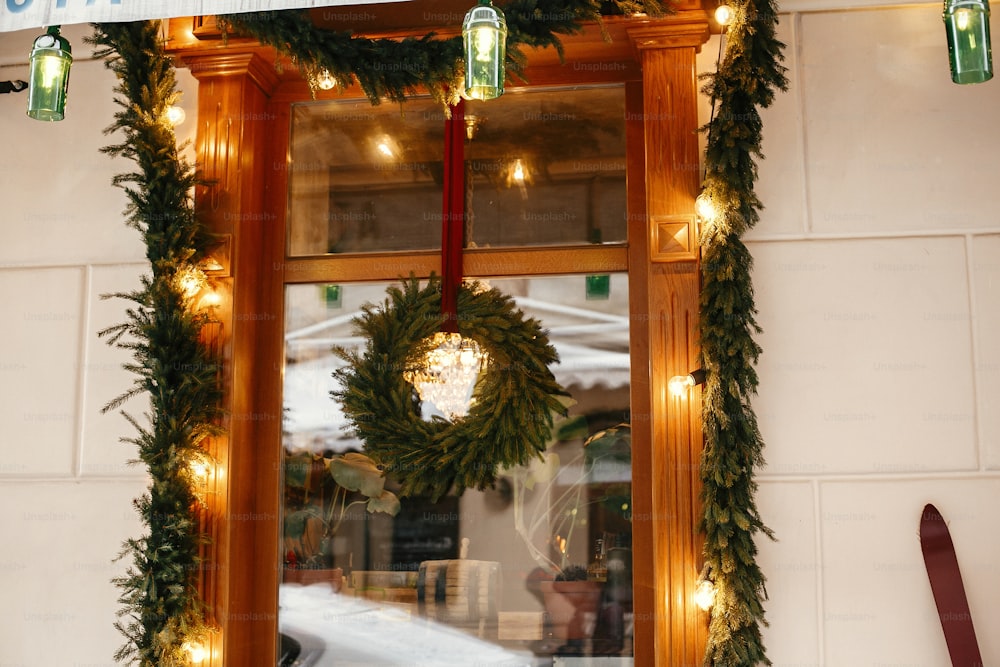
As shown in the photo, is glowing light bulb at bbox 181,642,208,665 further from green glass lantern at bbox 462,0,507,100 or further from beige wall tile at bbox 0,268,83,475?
green glass lantern at bbox 462,0,507,100

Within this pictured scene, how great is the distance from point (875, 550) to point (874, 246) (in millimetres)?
1064

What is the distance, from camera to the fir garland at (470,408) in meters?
3.76

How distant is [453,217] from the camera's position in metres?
3.93

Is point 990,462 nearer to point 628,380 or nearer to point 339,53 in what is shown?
point 628,380

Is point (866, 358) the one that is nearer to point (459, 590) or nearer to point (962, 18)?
point (962, 18)

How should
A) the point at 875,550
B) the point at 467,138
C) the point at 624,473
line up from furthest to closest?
the point at 467,138 < the point at 624,473 < the point at 875,550

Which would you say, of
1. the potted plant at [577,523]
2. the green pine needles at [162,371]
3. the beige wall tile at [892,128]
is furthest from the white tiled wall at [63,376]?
the beige wall tile at [892,128]

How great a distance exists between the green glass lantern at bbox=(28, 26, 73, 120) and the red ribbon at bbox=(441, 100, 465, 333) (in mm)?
1410

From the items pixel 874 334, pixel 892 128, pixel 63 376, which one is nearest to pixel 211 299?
pixel 63 376

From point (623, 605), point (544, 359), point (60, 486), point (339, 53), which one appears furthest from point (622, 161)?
point (60, 486)

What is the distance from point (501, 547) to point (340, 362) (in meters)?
0.93

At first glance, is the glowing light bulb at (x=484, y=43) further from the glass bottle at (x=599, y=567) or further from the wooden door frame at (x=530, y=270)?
the glass bottle at (x=599, y=567)

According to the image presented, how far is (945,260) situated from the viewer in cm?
366

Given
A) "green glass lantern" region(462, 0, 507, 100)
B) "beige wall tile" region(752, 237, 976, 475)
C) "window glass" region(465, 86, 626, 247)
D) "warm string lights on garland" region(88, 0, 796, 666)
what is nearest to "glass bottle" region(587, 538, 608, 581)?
"warm string lights on garland" region(88, 0, 796, 666)
